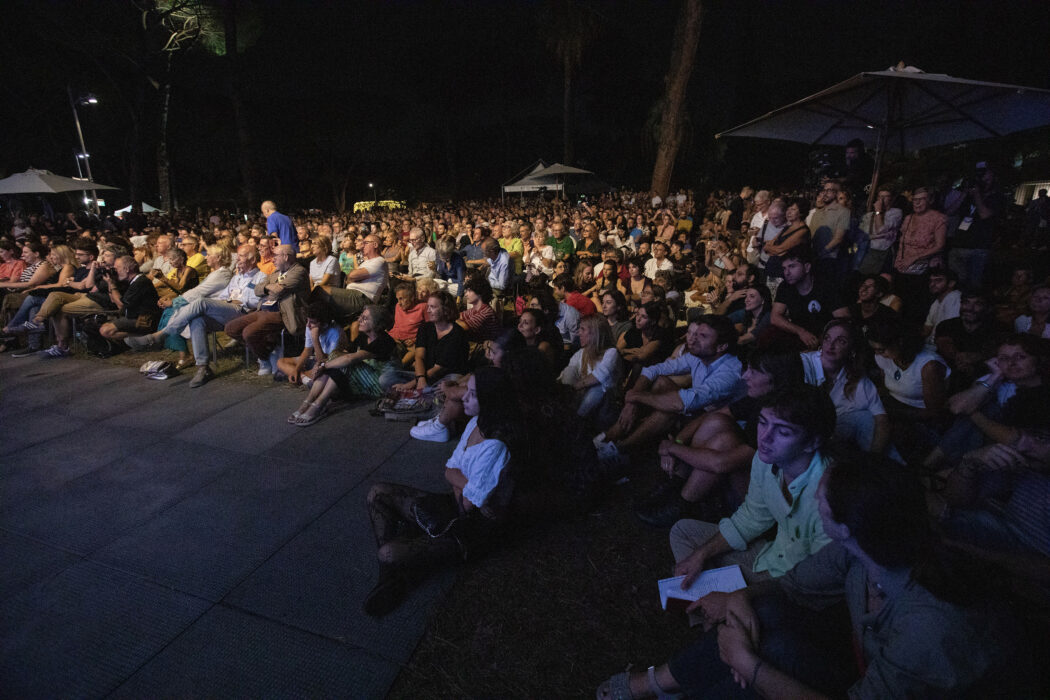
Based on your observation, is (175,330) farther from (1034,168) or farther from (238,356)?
(1034,168)

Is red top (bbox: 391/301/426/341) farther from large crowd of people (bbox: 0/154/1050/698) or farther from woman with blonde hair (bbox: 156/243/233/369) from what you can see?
woman with blonde hair (bbox: 156/243/233/369)

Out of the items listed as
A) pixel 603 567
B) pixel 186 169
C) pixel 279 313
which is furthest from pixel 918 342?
pixel 186 169

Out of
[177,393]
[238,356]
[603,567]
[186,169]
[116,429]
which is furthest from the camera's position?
[186,169]

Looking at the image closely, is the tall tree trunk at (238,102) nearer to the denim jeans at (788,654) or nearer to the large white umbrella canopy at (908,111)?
the large white umbrella canopy at (908,111)

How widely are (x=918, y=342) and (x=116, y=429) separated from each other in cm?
710

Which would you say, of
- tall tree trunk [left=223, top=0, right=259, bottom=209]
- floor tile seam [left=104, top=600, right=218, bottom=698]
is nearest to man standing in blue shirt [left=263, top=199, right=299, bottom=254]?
floor tile seam [left=104, top=600, right=218, bottom=698]

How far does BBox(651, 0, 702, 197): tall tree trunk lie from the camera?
1284 cm

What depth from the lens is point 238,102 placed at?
1997 centimetres

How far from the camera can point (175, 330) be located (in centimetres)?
639

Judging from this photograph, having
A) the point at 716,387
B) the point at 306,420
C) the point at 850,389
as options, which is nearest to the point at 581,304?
the point at 716,387

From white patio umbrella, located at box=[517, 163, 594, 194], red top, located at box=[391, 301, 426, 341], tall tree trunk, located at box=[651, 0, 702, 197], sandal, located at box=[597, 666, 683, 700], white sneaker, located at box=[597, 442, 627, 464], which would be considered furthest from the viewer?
white patio umbrella, located at box=[517, 163, 594, 194]

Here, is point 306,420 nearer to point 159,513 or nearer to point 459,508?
point 159,513

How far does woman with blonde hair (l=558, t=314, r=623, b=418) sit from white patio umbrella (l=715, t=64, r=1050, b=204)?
3.64m

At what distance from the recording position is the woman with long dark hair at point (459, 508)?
8.73ft
